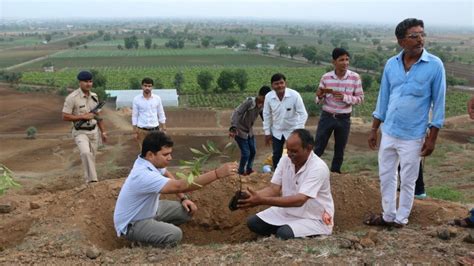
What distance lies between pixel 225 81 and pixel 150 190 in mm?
42087

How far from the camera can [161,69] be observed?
6606 centimetres

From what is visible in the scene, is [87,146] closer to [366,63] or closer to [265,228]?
[265,228]

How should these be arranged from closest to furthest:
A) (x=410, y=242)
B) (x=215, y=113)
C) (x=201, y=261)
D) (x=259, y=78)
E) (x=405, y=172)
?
(x=201, y=261) → (x=410, y=242) → (x=405, y=172) → (x=215, y=113) → (x=259, y=78)

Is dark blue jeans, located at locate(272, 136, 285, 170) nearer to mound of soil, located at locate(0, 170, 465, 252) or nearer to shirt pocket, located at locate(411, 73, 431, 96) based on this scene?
mound of soil, located at locate(0, 170, 465, 252)

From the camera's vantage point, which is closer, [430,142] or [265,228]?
[430,142]

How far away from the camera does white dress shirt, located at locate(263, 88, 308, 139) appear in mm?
5953

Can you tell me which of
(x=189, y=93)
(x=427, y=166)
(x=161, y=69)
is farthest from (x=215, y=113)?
(x=161, y=69)

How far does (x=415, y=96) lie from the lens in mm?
3906

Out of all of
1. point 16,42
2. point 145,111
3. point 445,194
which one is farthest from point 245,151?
point 16,42

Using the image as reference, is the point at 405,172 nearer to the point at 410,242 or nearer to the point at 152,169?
the point at 410,242

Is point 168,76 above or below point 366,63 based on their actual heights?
below

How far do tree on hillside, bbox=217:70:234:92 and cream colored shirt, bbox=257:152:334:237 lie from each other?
4164 cm

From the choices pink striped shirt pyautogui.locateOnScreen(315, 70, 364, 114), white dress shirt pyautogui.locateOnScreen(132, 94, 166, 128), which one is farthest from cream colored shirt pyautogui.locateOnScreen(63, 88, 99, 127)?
pink striped shirt pyautogui.locateOnScreen(315, 70, 364, 114)

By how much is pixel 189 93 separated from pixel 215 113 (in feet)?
48.7
